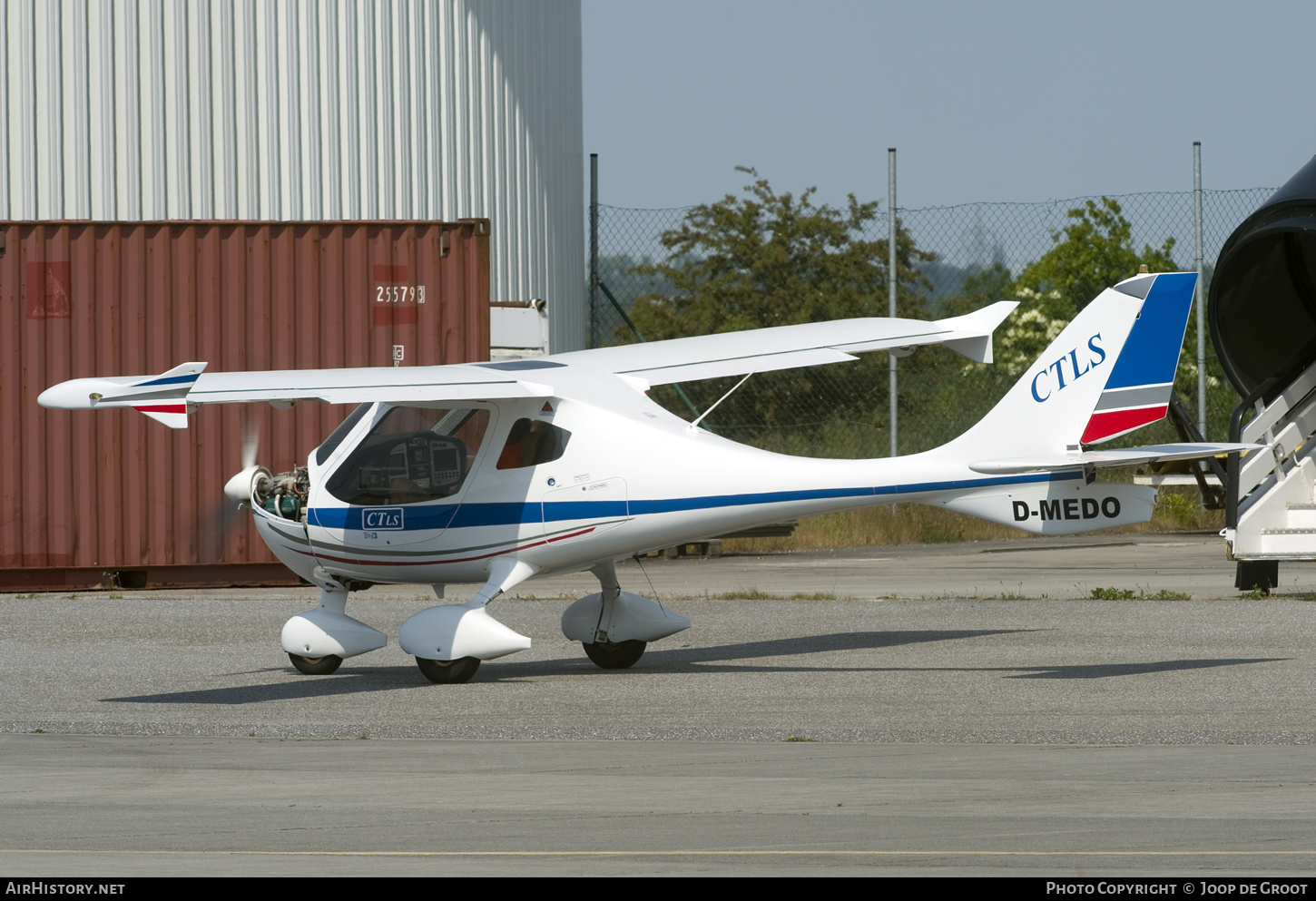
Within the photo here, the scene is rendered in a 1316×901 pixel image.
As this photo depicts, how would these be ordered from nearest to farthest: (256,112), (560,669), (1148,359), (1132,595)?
1. (1148,359)
2. (560,669)
3. (1132,595)
4. (256,112)

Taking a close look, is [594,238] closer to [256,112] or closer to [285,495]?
[256,112]

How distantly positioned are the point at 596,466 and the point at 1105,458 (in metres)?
3.39

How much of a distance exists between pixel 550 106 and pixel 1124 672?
19102mm

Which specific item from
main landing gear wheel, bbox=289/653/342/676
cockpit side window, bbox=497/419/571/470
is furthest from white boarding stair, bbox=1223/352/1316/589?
main landing gear wheel, bbox=289/653/342/676

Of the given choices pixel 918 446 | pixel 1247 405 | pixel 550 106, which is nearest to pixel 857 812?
pixel 1247 405

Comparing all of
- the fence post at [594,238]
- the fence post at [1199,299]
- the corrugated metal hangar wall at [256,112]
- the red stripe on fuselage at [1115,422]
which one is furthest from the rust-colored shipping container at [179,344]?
the red stripe on fuselage at [1115,422]

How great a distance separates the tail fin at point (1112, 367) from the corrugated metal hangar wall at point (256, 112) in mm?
13813

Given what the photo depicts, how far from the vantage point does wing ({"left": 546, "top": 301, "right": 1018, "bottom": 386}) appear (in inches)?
470

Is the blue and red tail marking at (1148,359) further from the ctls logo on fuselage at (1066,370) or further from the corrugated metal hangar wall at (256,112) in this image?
the corrugated metal hangar wall at (256,112)

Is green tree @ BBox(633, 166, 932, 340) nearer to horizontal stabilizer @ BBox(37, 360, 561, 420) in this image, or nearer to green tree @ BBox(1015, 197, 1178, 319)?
green tree @ BBox(1015, 197, 1178, 319)

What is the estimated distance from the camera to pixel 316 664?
11.9 m

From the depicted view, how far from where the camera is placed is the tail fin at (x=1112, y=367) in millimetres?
10281

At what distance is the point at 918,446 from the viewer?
22859 millimetres

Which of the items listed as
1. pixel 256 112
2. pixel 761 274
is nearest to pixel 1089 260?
pixel 761 274
